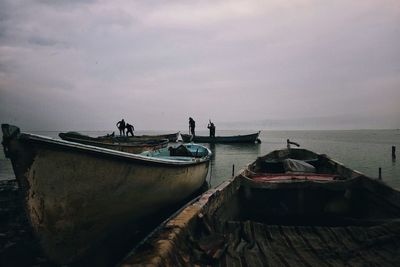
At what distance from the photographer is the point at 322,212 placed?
692 cm

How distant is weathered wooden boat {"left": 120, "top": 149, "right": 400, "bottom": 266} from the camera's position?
387 centimetres

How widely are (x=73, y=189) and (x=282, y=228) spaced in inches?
151

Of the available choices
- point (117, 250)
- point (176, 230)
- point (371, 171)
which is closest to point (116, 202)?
point (117, 250)

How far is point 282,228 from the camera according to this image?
16.8ft

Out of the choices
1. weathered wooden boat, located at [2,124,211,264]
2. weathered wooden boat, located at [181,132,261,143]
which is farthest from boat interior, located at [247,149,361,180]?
weathered wooden boat, located at [181,132,261,143]

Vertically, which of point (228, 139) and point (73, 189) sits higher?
point (73, 189)

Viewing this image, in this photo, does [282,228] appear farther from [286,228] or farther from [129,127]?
[129,127]

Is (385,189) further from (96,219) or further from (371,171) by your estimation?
(371,171)

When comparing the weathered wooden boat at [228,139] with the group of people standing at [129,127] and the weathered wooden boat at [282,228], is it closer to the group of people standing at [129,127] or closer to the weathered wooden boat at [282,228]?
the group of people standing at [129,127]

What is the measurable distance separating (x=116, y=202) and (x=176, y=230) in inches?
83.5

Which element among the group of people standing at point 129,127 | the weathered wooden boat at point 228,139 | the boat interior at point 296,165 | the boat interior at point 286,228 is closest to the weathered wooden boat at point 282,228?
the boat interior at point 286,228

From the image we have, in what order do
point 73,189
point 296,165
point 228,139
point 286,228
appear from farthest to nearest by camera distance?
point 228,139
point 296,165
point 286,228
point 73,189

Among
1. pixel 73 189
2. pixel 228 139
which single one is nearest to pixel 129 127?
pixel 228 139

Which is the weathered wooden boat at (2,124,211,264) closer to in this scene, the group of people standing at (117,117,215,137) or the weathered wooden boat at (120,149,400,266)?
the weathered wooden boat at (120,149,400,266)
